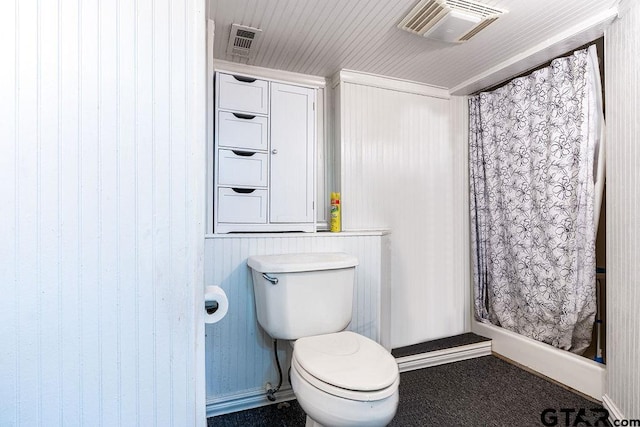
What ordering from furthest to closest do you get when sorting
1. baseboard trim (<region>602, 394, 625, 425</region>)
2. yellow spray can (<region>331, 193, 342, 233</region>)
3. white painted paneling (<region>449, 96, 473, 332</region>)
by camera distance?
1. white painted paneling (<region>449, 96, 473, 332</region>)
2. yellow spray can (<region>331, 193, 342, 233</region>)
3. baseboard trim (<region>602, 394, 625, 425</region>)

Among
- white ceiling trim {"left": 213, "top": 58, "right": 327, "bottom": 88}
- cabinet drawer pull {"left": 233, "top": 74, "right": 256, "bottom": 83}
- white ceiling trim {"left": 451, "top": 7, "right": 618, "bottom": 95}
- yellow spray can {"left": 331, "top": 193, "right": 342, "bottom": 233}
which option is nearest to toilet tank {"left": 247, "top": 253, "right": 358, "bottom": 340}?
yellow spray can {"left": 331, "top": 193, "right": 342, "bottom": 233}

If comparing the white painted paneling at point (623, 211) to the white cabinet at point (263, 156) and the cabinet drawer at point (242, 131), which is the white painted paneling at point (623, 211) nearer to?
the white cabinet at point (263, 156)

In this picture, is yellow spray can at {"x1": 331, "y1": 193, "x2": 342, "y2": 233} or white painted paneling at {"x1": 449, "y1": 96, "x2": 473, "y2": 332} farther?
white painted paneling at {"x1": 449, "y1": 96, "x2": 473, "y2": 332}

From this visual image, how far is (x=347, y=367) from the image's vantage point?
4.08ft

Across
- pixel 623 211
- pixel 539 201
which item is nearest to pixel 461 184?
pixel 539 201

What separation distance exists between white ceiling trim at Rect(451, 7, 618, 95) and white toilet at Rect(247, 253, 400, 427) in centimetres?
164

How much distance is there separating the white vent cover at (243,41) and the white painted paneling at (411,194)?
0.66 meters

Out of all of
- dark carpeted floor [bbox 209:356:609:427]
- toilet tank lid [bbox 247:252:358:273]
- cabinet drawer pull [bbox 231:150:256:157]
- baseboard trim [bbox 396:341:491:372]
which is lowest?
dark carpeted floor [bbox 209:356:609:427]

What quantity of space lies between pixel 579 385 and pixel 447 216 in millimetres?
1286

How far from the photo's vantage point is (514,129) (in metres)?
2.22

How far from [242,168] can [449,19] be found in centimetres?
129

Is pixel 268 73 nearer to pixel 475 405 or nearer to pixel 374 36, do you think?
pixel 374 36

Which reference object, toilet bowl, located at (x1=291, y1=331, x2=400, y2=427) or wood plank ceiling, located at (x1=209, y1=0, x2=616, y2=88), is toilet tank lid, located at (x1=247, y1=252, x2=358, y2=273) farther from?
wood plank ceiling, located at (x1=209, y1=0, x2=616, y2=88)

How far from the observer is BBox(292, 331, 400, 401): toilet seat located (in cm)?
113
